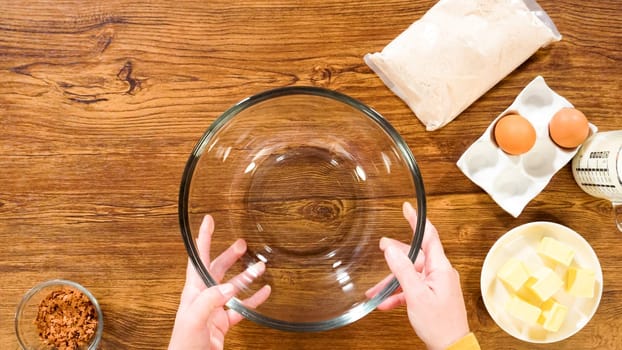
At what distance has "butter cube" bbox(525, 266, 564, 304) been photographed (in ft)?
3.60

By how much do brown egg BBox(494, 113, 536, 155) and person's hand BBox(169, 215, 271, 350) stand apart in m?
0.53

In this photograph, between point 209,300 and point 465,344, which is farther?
point 465,344

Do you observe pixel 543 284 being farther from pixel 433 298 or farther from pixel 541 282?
pixel 433 298

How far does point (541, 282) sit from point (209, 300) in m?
0.65

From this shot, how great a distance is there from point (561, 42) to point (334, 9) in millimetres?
474

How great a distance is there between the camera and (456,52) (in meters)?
1.12

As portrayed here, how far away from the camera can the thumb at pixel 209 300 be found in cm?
91

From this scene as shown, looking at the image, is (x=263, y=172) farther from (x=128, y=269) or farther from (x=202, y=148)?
(x=128, y=269)

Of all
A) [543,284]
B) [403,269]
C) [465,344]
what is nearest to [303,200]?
[403,269]

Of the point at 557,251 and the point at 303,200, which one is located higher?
the point at 303,200

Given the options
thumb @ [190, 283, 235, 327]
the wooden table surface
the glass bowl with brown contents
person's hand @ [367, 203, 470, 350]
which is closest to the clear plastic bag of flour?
the wooden table surface

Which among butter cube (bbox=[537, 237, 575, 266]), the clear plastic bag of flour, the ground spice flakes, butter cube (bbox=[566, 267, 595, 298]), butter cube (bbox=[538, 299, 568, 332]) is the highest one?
the clear plastic bag of flour

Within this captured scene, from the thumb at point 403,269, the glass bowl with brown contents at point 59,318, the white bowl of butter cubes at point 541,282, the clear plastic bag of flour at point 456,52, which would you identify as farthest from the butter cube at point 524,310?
the glass bowl with brown contents at point 59,318

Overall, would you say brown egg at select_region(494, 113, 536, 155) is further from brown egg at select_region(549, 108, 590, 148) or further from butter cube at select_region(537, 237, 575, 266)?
butter cube at select_region(537, 237, 575, 266)
